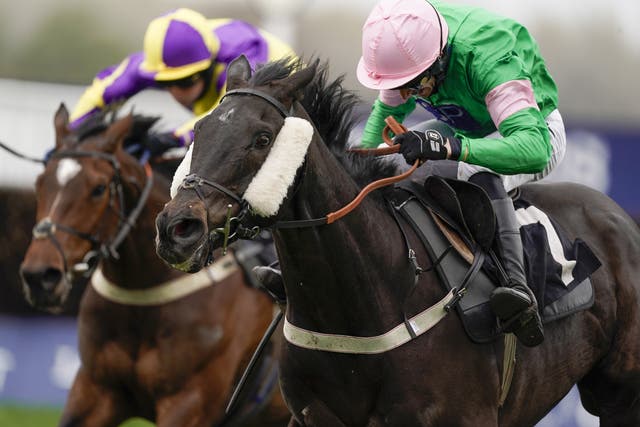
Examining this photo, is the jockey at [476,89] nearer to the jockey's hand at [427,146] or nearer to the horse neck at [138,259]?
the jockey's hand at [427,146]

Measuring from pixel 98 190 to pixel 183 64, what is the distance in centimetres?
99

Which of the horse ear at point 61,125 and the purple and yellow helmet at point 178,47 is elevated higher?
the purple and yellow helmet at point 178,47

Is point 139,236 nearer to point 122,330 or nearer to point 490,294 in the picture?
point 122,330

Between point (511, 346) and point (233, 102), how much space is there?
4.24 feet

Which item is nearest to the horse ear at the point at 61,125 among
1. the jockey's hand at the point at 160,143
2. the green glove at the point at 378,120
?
the jockey's hand at the point at 160,143

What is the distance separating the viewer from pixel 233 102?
127 inches

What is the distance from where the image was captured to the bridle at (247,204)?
305cm

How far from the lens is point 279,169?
3.17 meters

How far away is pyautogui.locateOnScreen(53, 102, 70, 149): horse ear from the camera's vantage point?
540 cm

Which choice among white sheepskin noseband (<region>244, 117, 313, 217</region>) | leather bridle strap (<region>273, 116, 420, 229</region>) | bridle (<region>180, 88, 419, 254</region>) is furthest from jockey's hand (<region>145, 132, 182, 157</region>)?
white sheepskin noseband (<region>244, 117, 313, 217</region>)

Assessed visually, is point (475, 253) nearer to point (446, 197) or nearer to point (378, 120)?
point (446, 197)

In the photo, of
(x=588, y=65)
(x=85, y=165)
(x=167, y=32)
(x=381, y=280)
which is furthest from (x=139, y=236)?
(x=588, y=65)

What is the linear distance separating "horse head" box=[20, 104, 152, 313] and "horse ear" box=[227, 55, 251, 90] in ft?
6.10

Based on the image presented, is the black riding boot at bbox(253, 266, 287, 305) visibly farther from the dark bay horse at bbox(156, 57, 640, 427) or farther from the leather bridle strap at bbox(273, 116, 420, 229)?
the leather bridle strap at bbox(273, 116, 420, 229)
